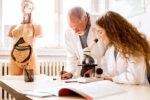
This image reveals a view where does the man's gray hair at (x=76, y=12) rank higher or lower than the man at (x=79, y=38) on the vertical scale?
higher

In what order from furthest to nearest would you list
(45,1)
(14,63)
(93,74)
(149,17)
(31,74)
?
(45,1) → (14,63) → (149,17) → (31,74) → (93,74)

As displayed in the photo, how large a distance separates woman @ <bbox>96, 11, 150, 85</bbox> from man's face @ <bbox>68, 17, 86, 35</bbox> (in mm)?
457

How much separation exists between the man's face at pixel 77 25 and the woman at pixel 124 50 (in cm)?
46

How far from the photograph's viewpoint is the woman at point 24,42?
3.38m

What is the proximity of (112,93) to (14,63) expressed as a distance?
2.19 meters

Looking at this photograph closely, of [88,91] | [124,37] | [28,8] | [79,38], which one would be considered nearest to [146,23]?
[79,38]

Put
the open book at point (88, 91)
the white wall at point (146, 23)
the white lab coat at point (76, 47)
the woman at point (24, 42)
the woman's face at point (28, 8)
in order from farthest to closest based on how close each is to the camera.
Answer: the woman's face at point (28, 8)
the woman at point (24, 42)
the white wall at point (146, 23)
the white lab coat at point (76, 47)
the open book at point (88, 91)

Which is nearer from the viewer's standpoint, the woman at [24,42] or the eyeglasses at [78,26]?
the eyeglasses at [78,26]

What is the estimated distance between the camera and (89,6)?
190 inches

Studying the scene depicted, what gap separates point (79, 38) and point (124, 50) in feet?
3.01

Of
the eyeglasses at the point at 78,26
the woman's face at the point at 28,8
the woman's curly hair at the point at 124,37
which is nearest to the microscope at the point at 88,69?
the woman's curly hair at the point at 124,37

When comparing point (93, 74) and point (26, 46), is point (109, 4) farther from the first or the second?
point (93, 74)

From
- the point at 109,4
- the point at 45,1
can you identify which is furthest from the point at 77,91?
the point at 45,1

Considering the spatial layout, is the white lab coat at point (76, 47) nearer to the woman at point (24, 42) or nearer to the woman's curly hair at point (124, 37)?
the woman's curly hair at point (124, 37)
